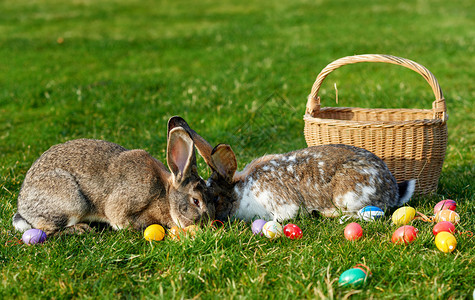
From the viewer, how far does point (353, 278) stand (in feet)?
10.4

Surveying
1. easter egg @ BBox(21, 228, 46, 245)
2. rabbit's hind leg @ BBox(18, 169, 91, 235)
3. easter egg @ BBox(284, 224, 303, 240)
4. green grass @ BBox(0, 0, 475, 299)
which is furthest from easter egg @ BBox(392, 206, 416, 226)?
easter egg @ BBox(21, 228, 46, 245)

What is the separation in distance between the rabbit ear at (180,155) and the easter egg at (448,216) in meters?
2.01

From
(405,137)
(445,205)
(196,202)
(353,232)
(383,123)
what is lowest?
(445,205)

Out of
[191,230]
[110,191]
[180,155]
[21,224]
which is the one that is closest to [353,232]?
[191,230]

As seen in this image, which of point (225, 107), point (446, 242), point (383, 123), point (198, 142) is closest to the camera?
point (446, 242)

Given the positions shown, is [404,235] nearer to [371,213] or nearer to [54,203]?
[371,213]

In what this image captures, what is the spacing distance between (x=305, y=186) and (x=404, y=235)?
1033 millimetres

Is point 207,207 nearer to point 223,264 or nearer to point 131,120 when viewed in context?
point 223,264

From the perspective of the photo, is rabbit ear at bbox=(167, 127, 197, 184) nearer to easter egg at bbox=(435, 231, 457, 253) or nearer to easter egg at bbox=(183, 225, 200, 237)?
easter egg at bbox=(183, 225, 200, 237)

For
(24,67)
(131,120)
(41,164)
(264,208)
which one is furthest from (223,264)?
(24,67)

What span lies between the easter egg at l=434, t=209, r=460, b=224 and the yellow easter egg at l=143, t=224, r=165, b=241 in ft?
7.20

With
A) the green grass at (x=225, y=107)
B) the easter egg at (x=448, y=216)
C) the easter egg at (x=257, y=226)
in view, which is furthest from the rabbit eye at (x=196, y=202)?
the easter egg at (x=448, y=216)

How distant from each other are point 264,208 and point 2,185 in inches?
105

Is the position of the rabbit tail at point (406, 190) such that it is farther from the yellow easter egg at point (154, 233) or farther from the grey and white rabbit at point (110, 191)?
the yellow easter egg at point (154, 233)
